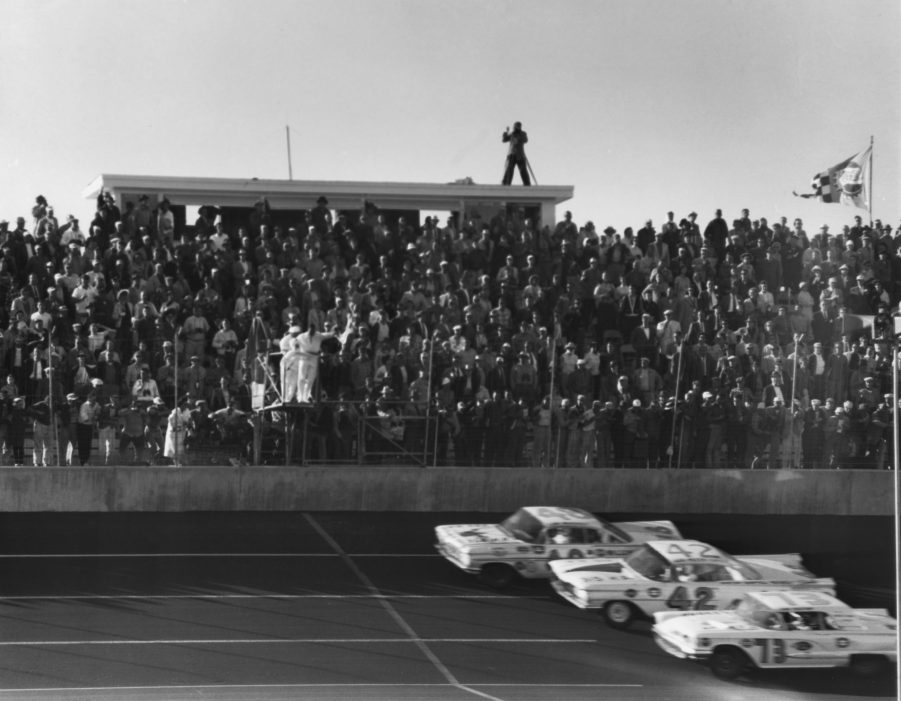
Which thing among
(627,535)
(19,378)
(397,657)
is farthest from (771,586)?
(19,378)

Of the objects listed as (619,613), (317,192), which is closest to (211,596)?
(619,613)

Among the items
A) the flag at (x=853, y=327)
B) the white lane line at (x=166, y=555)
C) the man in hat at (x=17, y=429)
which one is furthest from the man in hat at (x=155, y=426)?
the flag at (x=853, y=327)

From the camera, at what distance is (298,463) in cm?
2266

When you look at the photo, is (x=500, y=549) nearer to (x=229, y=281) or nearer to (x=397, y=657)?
(x=397, y=657)

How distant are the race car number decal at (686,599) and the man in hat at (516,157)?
15202mm

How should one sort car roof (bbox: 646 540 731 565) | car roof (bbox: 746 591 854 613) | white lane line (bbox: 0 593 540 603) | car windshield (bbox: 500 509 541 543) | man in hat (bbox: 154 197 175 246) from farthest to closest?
man in hat (bbox: 154 197 175 246), car windshield (bbox: 500 509 541 543), car roof (bbox: 646 540 731 565), white lane line (bbox: 0 593 540 603), car roof (bbox: 746 591 854 613)

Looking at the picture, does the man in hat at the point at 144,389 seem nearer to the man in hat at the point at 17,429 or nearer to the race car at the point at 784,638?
the man in hat at the point at 17,429

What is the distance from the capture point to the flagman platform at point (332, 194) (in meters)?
29.6

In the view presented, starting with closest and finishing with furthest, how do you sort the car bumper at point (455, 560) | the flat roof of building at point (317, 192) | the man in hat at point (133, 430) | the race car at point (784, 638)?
the race car at point (784, 638), the car bumper at point (455, 560), the man in hat at point (133, 430), the flat roof of building at point (317, 192)

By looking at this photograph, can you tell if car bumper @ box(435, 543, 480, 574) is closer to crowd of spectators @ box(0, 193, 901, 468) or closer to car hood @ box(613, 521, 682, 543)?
car hood @ box(613, 521, 682, 543)

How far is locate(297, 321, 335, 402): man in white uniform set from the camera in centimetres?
2119

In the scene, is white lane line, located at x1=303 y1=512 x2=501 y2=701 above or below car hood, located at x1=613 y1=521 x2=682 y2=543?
below

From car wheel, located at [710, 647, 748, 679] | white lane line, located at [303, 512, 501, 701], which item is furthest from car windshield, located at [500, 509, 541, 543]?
car wheel, located at [710, 647, 748, 679]

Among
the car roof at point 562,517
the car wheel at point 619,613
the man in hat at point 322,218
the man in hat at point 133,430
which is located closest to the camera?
the car wheel at point 619,613
